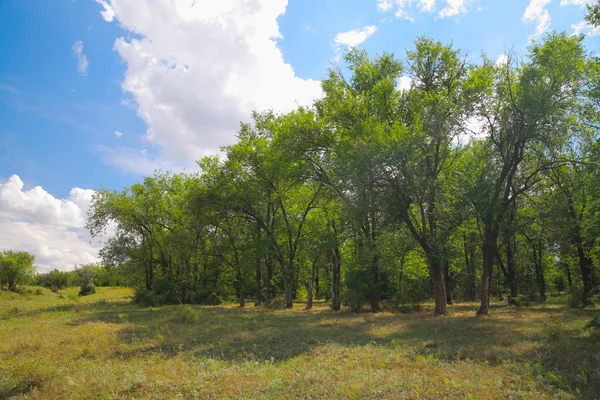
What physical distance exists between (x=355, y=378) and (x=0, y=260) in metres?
78.8

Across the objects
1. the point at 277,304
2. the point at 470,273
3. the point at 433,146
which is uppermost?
the point at 433,146

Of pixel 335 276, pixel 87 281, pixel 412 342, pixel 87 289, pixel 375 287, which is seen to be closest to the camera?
pixel 412 342

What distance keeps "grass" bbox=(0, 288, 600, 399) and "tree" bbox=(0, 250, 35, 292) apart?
60908mm

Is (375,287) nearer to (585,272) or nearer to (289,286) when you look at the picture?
(289,286)

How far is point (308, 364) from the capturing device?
397 inches

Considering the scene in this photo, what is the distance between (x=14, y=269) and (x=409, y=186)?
73.5m

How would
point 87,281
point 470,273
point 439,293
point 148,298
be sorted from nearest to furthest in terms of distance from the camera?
point 439,293, point 148,298, point 470,273, point 87,281

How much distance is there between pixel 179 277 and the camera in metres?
43.0

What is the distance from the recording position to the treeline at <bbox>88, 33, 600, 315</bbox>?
790 inches

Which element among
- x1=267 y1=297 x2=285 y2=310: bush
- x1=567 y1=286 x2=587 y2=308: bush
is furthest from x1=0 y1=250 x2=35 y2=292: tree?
x1=567 y1=286 x2=587 y2=308: bush

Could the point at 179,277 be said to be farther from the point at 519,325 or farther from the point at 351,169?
the point at 519,325

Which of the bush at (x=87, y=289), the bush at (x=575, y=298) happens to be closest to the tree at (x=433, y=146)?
the bush at (x=575, y=298)

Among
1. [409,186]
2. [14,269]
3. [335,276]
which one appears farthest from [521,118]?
[14,269]

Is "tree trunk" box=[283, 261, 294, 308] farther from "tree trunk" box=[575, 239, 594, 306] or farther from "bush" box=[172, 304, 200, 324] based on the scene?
"tree trunk" box=[575, 239, 594, 306]
